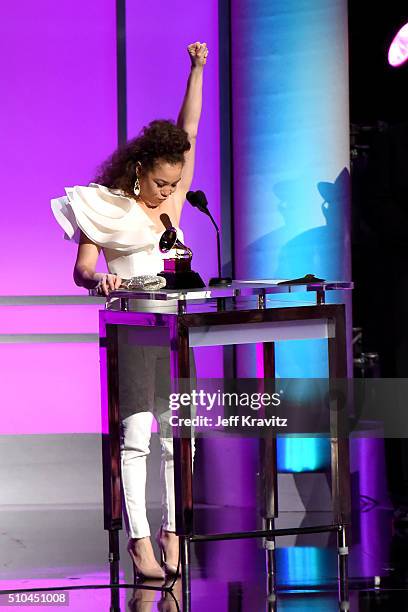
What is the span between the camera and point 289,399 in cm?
510

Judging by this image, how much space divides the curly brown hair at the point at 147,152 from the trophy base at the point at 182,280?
Result: 0.49 metres

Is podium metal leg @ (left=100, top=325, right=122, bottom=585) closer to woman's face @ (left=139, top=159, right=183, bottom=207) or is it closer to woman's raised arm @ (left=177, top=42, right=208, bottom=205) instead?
woman's face @ (left=139, top=159, right=183, bottom=207)

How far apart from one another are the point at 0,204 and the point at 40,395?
0.93 metres

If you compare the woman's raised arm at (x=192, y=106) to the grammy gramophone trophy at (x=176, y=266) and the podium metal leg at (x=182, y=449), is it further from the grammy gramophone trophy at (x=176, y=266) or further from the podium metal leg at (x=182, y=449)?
the podium metal leg at (x=182, y=449)

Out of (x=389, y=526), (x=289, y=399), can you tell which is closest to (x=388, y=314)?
(x=289, y=399)

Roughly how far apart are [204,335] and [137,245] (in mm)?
615

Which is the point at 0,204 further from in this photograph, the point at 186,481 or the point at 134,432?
the point at 186,481

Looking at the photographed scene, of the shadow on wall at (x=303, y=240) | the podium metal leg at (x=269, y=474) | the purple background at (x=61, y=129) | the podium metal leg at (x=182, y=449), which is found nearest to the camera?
the podium metal leg at (x=182, y=449)

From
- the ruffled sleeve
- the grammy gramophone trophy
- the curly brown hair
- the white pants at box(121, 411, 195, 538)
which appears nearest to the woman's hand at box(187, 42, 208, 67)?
the curly brown hair

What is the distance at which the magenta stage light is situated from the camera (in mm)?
5273

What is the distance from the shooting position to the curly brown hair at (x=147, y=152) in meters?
3.93

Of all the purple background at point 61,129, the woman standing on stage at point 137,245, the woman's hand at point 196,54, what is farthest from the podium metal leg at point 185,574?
the purple background at point 61,129

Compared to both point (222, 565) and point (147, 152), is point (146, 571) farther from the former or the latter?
point (147, 152)

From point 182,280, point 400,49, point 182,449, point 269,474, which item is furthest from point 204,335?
point 400,49
